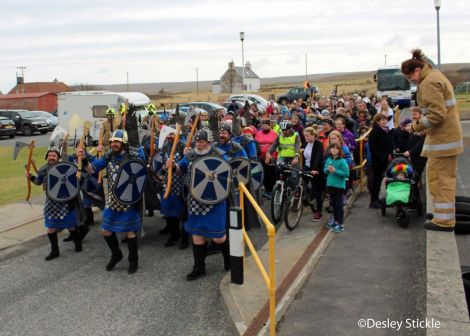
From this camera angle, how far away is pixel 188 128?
347 inches

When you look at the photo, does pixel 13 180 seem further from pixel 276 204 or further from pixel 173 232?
pixel 276 204

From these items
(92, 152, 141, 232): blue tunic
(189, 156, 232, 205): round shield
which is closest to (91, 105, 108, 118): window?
(92, 152, 141, 232): blue tunic

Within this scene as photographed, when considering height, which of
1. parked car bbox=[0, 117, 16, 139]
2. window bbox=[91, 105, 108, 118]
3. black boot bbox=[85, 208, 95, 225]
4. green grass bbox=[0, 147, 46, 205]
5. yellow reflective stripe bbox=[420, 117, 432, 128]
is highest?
window bbox=[91, 105, 108, 118]

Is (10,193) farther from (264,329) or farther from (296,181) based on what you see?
(264,329)

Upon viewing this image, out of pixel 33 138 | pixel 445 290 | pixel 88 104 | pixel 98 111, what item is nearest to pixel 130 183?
pixel 445 290

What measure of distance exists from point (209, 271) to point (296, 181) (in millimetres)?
2596

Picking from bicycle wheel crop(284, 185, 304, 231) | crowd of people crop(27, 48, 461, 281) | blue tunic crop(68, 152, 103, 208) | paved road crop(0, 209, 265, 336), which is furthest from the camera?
bicycle wheel crop(284, 185, 304, 231)

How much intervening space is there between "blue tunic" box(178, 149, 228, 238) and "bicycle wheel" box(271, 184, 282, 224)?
221 cm

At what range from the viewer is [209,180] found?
601 centimetres

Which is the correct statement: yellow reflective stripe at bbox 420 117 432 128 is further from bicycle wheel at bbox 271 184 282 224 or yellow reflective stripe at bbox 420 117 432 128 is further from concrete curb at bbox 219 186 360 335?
bicycle wheel at bbox 271 184 282 224

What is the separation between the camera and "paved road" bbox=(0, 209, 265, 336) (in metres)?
5.05

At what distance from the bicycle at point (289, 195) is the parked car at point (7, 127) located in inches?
1003

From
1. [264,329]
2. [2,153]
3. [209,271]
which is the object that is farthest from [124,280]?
[2,153]

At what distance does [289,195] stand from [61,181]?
139 inches
